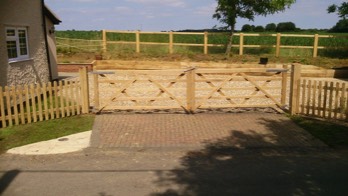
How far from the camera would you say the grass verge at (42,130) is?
7.69 m

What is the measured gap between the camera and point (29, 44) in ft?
43.1

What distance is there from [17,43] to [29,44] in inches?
37.8

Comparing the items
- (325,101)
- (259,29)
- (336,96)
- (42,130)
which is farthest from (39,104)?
(259,29)

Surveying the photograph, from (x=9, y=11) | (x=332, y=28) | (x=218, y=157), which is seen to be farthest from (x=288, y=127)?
(x=332, y=28)

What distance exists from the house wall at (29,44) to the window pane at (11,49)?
0.32 meters

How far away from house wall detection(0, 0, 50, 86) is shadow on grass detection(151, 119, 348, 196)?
741 centimetres

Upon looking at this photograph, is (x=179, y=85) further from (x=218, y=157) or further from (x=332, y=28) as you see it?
(x=332, y=28)

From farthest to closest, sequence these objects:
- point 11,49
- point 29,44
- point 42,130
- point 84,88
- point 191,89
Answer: point 29,44 < point 11,49 < point 191,89 < point 84,88 < point 42,130

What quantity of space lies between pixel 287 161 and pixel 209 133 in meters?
2.25

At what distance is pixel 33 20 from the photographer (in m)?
13.6

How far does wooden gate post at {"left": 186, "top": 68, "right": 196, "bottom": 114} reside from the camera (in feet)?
32.4

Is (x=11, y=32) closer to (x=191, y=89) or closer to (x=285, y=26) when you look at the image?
(x=191, y=89)

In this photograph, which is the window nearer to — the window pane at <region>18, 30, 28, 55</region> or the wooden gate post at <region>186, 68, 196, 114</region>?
the window pane at <region>18, 30, 28, 55</region>

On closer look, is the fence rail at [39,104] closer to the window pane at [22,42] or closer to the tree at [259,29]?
the window pane at [22,42]
